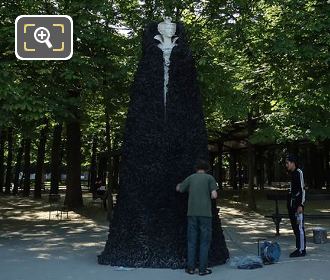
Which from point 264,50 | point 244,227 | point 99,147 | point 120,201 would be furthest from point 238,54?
point 99,147

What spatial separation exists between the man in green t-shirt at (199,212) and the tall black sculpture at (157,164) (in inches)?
15.4

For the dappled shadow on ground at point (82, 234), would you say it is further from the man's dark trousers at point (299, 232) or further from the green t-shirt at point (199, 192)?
the green t-shirt at point (199, 192)

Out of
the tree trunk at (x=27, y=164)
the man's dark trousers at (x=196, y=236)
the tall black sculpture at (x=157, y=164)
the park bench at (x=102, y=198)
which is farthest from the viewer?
the tree trunk at (x=27, y=164)

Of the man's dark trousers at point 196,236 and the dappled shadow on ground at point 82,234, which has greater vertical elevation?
the man's dark trousers at point 196,236

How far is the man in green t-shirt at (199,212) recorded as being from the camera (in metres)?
8.12

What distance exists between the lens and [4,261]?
366 inches

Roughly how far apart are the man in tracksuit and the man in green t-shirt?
2.37m

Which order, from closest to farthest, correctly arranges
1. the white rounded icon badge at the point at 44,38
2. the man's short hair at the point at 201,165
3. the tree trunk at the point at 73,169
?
the white rounded icon badge at the point at 44,38, the man's short hair at the point at 201,165, the tree trunk at the point at 73,169

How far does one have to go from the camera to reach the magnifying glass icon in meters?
6.15

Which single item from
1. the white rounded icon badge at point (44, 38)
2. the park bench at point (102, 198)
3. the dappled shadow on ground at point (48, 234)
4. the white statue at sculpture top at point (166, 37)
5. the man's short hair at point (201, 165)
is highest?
the white statue at sculpture top at point (166, 37)

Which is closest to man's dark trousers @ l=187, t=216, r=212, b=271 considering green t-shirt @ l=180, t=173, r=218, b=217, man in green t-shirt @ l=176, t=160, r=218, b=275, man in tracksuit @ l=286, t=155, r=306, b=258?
man in green t-shirt @ l=176, t=160, r=218, b=275

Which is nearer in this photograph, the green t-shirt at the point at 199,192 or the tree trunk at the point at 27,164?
the green t-shirt at the point at 199,192

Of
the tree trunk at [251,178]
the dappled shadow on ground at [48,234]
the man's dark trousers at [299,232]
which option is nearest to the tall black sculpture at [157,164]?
the man's dark trousers at [299,232]

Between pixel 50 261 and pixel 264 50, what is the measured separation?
35.8 feet
